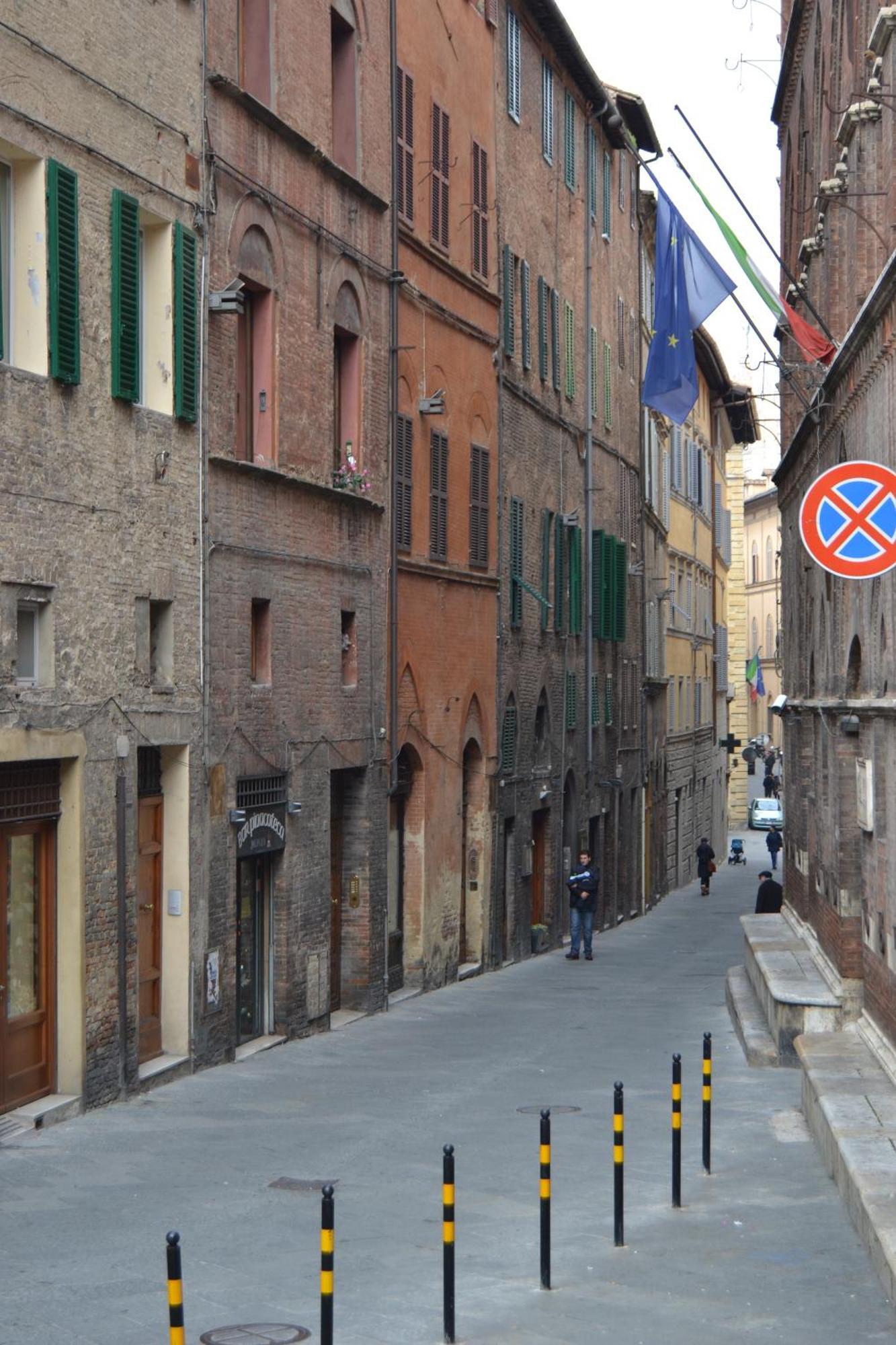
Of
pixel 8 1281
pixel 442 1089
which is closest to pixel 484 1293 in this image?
pixel 8 1281

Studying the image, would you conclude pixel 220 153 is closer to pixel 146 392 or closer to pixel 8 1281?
pixel 146 392

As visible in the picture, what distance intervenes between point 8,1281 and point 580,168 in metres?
31.5

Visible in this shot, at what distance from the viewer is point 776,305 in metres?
20.6

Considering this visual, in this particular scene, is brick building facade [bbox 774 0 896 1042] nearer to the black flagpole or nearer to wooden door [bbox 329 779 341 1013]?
the black flagpole

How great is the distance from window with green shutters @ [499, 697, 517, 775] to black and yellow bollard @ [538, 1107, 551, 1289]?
20.8 metres

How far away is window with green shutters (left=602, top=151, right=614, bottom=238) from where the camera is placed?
138 feet

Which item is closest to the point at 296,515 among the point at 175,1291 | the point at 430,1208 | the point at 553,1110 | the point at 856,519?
the point at 553,1110

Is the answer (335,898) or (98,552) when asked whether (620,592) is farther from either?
(98,552)

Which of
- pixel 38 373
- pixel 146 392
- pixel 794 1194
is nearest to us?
pixel 794 1194

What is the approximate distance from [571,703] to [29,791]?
75.0ft

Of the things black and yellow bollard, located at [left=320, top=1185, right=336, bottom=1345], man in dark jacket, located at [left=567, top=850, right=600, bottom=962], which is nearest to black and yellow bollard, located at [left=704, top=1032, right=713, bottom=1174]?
black and yellow bollard, located at [left=320, top=1185, right=336, bottom=1345]

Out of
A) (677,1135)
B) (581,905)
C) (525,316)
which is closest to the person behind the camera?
(677,1135)

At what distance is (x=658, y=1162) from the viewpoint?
46.6ft

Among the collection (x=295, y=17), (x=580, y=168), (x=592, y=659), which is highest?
(x=580, y=168)
